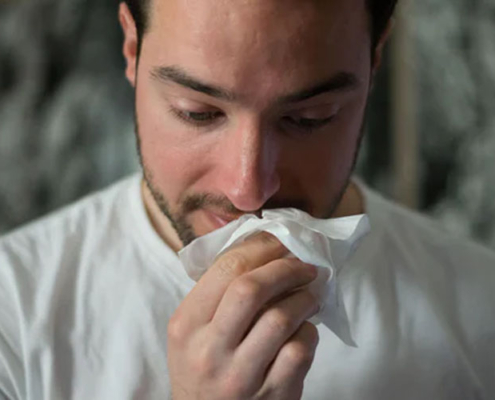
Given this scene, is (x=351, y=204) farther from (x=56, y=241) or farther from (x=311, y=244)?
(x=56, y=241)

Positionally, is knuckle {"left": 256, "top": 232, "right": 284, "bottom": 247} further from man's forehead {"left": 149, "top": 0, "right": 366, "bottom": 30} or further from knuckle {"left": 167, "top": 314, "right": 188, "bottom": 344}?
man's forehead {"left": 149, "top": 0, "right": 366, "bottom": 30}

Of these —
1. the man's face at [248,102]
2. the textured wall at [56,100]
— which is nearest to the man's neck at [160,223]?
the man's face at [248,102]

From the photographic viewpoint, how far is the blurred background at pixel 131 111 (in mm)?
1523

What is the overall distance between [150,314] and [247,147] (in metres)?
0.31

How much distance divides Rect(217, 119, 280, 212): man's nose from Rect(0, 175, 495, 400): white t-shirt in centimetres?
23

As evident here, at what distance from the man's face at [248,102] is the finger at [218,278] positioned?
0.06 m

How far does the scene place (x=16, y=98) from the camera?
1.52 metres

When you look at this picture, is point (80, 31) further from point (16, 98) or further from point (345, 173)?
point (345, 173)

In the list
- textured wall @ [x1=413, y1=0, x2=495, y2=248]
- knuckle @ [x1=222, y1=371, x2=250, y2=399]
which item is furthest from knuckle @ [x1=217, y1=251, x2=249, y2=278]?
textured wall @ [x1=413, y1=0, x2=495, y2=248]

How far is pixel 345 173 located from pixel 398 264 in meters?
0.21

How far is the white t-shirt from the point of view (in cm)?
94

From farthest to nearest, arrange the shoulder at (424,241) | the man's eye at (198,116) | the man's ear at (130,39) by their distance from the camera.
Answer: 1. the shoulder at (424,241)
2. the man's ear at (130,39)
3. the man's eye at (198,116)

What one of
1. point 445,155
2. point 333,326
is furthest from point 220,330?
point 445,155

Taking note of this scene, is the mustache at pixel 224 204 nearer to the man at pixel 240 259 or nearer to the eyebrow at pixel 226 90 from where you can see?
the man at pixel 240 259
